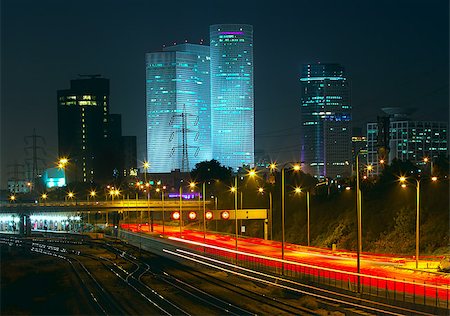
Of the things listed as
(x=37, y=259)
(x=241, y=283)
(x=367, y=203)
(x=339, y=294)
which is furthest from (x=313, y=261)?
(x=37, y=259)

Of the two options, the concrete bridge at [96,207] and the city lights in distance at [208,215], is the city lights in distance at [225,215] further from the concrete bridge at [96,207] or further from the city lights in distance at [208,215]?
the concrete bridge at [96,207]

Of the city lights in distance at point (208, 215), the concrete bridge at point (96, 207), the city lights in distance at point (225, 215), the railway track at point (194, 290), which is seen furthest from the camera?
the concrete bridge at point (96, 207)

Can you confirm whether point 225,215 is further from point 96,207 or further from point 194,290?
point 96,207

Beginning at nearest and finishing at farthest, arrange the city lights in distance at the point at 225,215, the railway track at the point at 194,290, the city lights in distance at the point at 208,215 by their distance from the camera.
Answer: the railway track at the point at 194,290 → the city lights in distance at the point at 208,215 → the city lights in distance at the point at 225,215

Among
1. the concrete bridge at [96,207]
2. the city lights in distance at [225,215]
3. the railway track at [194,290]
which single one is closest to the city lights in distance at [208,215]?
the city lights in distance at [225,215]

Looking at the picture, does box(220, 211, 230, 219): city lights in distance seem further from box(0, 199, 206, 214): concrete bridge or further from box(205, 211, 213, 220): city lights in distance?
box(0, 199, 206, 214): concrete bridge

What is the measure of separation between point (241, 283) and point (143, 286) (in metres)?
7.58

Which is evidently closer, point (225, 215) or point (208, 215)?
point (208, 215)

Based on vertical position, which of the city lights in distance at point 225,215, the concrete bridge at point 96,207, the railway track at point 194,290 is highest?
the city lights in distance at point 225,215

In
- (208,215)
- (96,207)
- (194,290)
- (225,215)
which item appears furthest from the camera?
(96,207)

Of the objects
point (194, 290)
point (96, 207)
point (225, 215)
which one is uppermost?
point (225, 215)

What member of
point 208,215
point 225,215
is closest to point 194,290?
point 208,215

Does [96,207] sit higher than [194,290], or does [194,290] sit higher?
[96,207]

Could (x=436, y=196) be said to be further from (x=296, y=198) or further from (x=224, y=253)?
(x=296, y=198)
